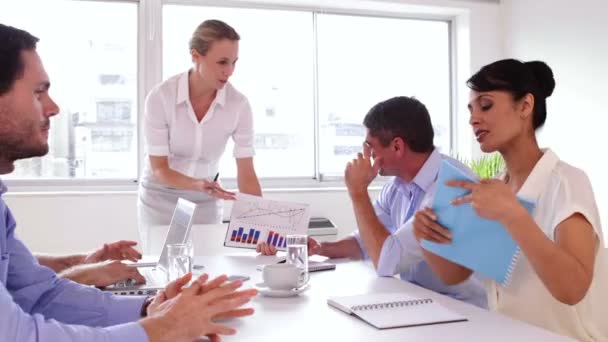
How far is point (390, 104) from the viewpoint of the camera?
6.66 ft

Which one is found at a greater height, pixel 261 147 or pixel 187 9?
pixel 187 9

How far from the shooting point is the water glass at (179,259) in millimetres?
1554

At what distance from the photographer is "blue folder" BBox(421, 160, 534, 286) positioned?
4.67ft

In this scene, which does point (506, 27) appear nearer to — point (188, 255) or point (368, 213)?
point (368, 213)

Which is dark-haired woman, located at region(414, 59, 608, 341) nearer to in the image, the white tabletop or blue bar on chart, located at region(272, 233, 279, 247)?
the white tabletop

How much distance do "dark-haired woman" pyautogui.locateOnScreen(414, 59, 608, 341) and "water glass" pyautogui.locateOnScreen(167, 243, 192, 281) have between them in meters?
0.62

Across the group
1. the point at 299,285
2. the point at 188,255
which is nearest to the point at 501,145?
the point at 299,285

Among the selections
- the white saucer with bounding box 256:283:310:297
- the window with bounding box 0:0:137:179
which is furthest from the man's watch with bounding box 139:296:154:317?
the window with bounding box 0:0:137:179

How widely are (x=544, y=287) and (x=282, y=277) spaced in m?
0.67

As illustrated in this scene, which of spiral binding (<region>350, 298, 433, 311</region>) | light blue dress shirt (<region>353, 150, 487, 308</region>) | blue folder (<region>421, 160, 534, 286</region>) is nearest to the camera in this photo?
spiral binding (<region>350, 298, 433, 311</region>)

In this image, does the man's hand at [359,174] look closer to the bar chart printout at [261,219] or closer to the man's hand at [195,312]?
the bar chart printout at [261,219]

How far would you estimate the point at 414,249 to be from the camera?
70.3 inches

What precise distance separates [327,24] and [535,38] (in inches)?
60.7

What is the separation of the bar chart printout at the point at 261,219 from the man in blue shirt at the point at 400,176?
107 millimetres
